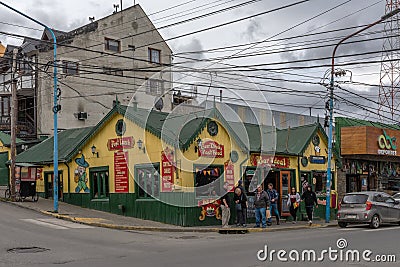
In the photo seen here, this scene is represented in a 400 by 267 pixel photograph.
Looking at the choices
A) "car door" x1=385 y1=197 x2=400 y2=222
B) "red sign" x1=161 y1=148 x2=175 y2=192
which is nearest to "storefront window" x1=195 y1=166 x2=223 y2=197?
"red sign" x1=161 y1=148 x2=175 y2=192

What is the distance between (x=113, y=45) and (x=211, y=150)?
24.8m

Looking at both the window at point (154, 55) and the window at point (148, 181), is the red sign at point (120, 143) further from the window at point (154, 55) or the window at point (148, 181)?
the window at point (154, 55)

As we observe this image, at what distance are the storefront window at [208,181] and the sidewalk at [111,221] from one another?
5.00 feet

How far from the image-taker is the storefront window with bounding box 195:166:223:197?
72.1ft

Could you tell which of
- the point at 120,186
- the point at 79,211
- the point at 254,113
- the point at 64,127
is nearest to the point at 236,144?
the point at 120,186

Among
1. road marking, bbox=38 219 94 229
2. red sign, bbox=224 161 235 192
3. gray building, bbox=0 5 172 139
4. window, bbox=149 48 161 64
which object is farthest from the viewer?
window, bbox=149 48 161 64

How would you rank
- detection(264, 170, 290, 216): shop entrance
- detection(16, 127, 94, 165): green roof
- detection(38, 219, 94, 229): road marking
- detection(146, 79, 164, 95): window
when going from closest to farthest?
1. detection(38, 219, 94, 229): road marking
2. detection(264, 170, 290, 216): shop entrance
3. detection(16, 127, 94, 165): green roof
4. detection(146, 79, 164, 95): window

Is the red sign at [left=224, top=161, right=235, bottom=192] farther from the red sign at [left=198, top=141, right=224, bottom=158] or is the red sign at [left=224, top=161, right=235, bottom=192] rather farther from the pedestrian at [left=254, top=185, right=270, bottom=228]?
the pedestrian at [left=254, top=185, right=270, bottom=228]

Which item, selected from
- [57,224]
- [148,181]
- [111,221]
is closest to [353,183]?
[148,181]

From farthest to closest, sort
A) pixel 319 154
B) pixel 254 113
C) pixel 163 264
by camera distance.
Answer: pixel 254 113, pixel 319 154, pixel 163 264

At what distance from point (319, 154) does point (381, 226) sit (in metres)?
6.43

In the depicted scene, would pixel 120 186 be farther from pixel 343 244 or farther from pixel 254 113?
pixel 254 113

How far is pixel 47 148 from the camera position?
101 feet

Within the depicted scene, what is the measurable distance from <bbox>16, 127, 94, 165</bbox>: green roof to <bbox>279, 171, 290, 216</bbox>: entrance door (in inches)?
407
